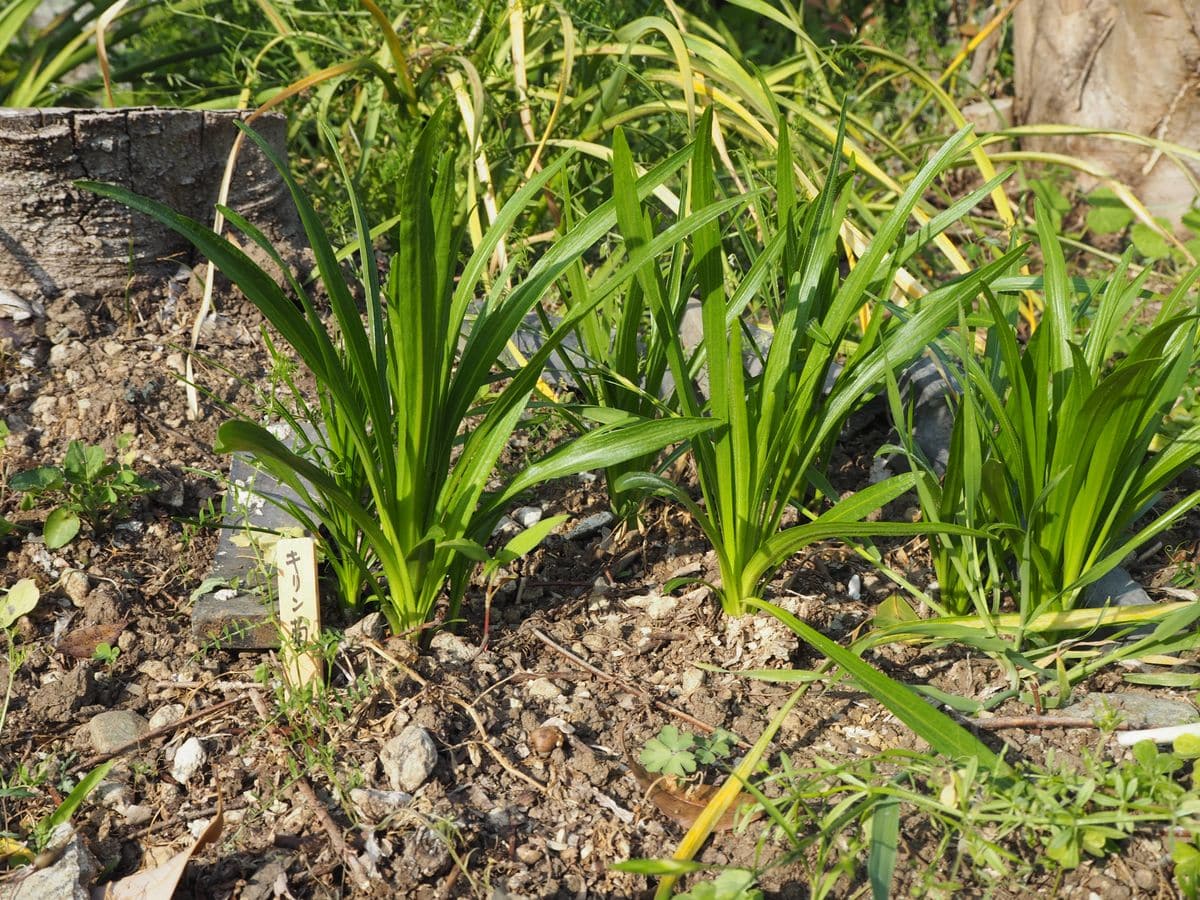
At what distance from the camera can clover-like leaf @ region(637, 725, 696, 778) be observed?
1404mm

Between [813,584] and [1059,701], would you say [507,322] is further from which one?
[1059,701]

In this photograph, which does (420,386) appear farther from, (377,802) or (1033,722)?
(1033,722)

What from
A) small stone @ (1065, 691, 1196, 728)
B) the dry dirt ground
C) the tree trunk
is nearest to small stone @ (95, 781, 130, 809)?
the dry dirt ground

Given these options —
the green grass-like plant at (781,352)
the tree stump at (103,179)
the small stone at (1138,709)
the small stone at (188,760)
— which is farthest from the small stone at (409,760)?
the tree stump at (103,179)

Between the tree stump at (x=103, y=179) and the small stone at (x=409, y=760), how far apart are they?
1305mm

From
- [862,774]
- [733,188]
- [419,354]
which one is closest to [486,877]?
[862,774]

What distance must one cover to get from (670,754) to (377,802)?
39cm

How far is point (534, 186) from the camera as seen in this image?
1.53 metres

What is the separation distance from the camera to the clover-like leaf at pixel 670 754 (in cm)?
140

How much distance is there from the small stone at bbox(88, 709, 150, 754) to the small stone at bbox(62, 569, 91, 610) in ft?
0.80

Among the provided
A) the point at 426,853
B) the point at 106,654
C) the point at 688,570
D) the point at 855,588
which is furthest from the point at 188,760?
Result: the point at 855,588

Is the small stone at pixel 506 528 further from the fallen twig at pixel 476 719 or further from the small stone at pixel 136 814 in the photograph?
the small stone at pixel 136 814

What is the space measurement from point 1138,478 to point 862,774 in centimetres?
68

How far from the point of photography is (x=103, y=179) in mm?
2148
